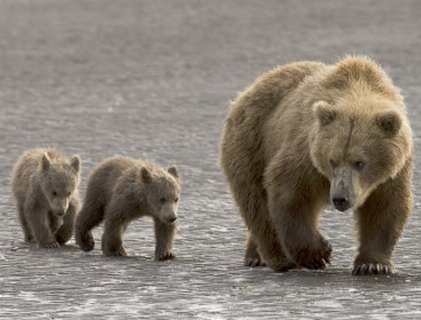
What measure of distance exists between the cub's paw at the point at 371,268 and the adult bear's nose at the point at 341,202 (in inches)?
23.9

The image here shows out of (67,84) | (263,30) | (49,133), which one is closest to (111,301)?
(49,133)

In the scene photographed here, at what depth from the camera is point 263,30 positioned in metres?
23.9

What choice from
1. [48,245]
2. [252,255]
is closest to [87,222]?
[48,245]

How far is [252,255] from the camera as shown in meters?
9.55

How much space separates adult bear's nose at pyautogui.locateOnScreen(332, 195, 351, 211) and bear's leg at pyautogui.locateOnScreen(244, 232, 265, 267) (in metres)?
1.31

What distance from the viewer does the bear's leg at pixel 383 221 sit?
343 inches

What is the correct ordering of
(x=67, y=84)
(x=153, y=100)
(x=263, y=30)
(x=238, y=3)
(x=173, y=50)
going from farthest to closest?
(x=238, y=3), (x=263, y=30), (x=173, y=50), (x=67, y=84), (x=153, y=100)

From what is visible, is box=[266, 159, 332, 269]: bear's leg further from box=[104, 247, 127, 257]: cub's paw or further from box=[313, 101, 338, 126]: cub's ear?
box=[104, 247, 127, 257]: cub's paw

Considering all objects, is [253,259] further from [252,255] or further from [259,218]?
[259,218]

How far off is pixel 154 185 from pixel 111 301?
7.22 ft

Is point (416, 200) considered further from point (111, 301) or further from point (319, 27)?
point (319, 27)

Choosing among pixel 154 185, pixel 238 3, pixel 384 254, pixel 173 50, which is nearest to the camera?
pixel 384 254

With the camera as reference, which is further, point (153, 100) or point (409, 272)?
point (153, 100)

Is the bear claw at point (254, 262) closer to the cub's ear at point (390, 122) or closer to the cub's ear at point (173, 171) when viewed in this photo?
the cub's ear at point (173, 171)
